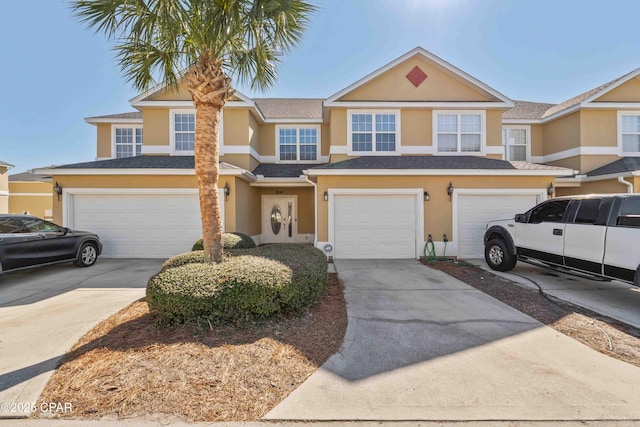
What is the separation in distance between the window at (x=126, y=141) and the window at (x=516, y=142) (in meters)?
18.0

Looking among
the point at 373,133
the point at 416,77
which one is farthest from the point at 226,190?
the point at 416,77

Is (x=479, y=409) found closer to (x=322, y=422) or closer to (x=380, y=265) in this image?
(x=322, y=422)

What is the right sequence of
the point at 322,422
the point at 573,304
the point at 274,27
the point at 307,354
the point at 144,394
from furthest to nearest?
the point at 274,27, the point at 573,304, the point at 307,354, the point at 144,394, the point at 322,422

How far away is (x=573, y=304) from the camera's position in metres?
5.22

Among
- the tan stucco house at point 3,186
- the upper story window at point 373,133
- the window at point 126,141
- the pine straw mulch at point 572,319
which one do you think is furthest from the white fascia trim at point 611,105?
the tan stucco house at point 3,186

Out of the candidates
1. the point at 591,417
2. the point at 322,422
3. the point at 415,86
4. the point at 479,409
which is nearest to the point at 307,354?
the point at 322,422

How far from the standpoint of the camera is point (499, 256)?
7.71m

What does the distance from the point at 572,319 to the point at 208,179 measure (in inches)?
263

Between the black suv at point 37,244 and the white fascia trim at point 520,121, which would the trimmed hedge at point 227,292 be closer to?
the black suv at point 37,244

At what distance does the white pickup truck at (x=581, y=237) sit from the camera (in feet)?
16.4

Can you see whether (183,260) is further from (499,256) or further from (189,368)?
(499,256)

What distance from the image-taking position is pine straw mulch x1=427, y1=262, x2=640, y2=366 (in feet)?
12.2

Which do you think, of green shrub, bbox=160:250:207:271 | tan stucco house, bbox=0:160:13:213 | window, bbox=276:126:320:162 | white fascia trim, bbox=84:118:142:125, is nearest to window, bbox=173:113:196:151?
white fascia trim, bbox=84:118:142:125

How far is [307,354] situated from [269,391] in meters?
0.73
